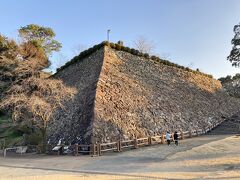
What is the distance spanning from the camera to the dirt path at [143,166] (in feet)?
34.9

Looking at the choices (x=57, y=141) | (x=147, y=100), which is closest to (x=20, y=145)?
(x=57, y=141)

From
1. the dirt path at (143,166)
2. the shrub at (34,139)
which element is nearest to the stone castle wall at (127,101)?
the shrub at (34,139)

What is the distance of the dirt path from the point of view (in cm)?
1062

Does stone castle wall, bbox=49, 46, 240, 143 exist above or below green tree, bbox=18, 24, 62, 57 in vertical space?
below

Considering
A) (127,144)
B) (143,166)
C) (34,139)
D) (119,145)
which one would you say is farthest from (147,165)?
(34,139)

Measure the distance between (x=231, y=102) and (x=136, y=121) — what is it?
71.9 feet

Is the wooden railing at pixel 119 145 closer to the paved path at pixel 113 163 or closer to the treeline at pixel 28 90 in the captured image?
the paved path at pixel 113 163

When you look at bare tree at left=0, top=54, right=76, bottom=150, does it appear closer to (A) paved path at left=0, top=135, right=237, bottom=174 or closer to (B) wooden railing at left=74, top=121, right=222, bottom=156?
(B) wooden railing at left=74, top=121, right=222, bottom=156

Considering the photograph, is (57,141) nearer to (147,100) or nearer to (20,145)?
(20,145)

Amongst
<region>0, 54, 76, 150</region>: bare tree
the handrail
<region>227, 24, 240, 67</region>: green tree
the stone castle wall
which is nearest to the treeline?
<region>0, 54, 76, 150</region>: bare tree

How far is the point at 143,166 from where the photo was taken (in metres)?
12.5

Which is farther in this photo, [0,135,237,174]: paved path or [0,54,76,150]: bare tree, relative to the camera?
[0,54,76,150]: bare tree

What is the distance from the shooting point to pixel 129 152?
16844 millimetres

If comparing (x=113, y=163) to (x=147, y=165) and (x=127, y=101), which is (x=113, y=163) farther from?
(x=127, y=101)
